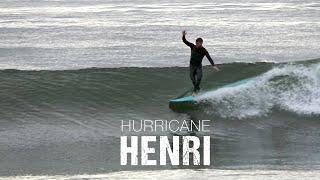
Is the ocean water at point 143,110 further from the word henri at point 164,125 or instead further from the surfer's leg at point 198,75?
the surfer's leg at point 198,75

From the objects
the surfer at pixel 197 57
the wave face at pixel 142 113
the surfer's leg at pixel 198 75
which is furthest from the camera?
the surfer's leg at pixel 198 75

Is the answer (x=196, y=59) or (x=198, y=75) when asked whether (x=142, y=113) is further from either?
(x=196, y=59)

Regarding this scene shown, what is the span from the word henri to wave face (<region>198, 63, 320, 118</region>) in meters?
0.92

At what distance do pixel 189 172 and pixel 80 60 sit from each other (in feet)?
54.1

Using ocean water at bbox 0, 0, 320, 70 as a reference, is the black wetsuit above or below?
below

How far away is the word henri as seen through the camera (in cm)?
1411

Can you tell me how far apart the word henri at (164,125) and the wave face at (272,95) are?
92cm

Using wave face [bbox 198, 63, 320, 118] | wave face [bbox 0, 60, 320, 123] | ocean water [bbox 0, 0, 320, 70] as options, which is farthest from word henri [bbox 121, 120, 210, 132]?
ocean water [bbox 0, 0, 320, 70]

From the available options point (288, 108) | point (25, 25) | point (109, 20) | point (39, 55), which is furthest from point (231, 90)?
point (109, 20)

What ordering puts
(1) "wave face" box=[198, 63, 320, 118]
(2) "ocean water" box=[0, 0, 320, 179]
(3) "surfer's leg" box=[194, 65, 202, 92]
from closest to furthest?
(2) "ocean water" box=[0, 0, 320, 179]
(3) "surfer's leg" box=[194, 65, 202, 92]
(1) "wave face" box=[198, 63, 320, 118]

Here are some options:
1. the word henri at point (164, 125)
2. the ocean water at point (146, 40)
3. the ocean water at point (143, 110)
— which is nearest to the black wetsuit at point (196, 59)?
the ocean water at point (143, 110)

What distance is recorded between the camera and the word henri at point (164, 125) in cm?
1411

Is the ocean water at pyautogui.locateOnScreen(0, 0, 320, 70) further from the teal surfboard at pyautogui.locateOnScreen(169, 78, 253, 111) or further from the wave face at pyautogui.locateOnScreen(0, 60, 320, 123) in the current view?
the teal surfboard at pyautogui.locateOnScreen(169, 78, 253, 111)

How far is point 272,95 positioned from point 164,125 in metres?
3.71
